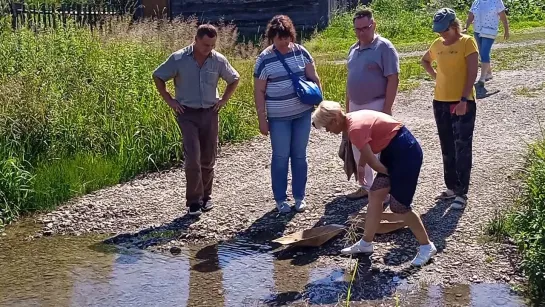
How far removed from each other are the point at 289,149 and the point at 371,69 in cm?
103

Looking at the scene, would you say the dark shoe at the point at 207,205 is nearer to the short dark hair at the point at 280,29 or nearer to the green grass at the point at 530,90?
the short dark hair at the point at 280,29

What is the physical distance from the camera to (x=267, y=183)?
27.9 ft

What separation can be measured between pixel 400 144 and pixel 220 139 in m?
4.70

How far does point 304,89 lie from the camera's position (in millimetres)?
6930

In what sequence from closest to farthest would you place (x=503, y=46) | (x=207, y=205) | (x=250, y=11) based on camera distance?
(x=207, y=205), (x=503, y=46), (x=250, y=11)

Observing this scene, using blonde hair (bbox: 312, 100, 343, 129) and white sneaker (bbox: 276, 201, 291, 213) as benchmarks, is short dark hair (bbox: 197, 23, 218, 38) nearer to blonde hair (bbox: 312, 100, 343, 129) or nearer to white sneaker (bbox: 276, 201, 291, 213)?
white sneaker (bbox: 276, 201, 291, 213)

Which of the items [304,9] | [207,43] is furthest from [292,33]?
[304,9]

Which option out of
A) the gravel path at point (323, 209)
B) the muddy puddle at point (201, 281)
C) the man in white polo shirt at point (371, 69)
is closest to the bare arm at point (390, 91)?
the man in white polo shirt at point (371, 69)

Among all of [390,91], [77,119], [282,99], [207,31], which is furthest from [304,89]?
[77,119]

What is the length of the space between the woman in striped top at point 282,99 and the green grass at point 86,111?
2.52 metres

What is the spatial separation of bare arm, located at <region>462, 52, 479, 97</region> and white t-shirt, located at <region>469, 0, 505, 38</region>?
6.15m

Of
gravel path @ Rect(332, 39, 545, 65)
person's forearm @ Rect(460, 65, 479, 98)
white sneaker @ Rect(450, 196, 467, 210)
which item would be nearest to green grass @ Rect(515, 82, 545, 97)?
gravel path @ Rect(332, 39, 545, 65)

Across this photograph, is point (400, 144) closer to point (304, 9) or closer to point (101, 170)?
point (101, 170)

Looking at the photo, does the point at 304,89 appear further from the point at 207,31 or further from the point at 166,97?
the point at 166,97
